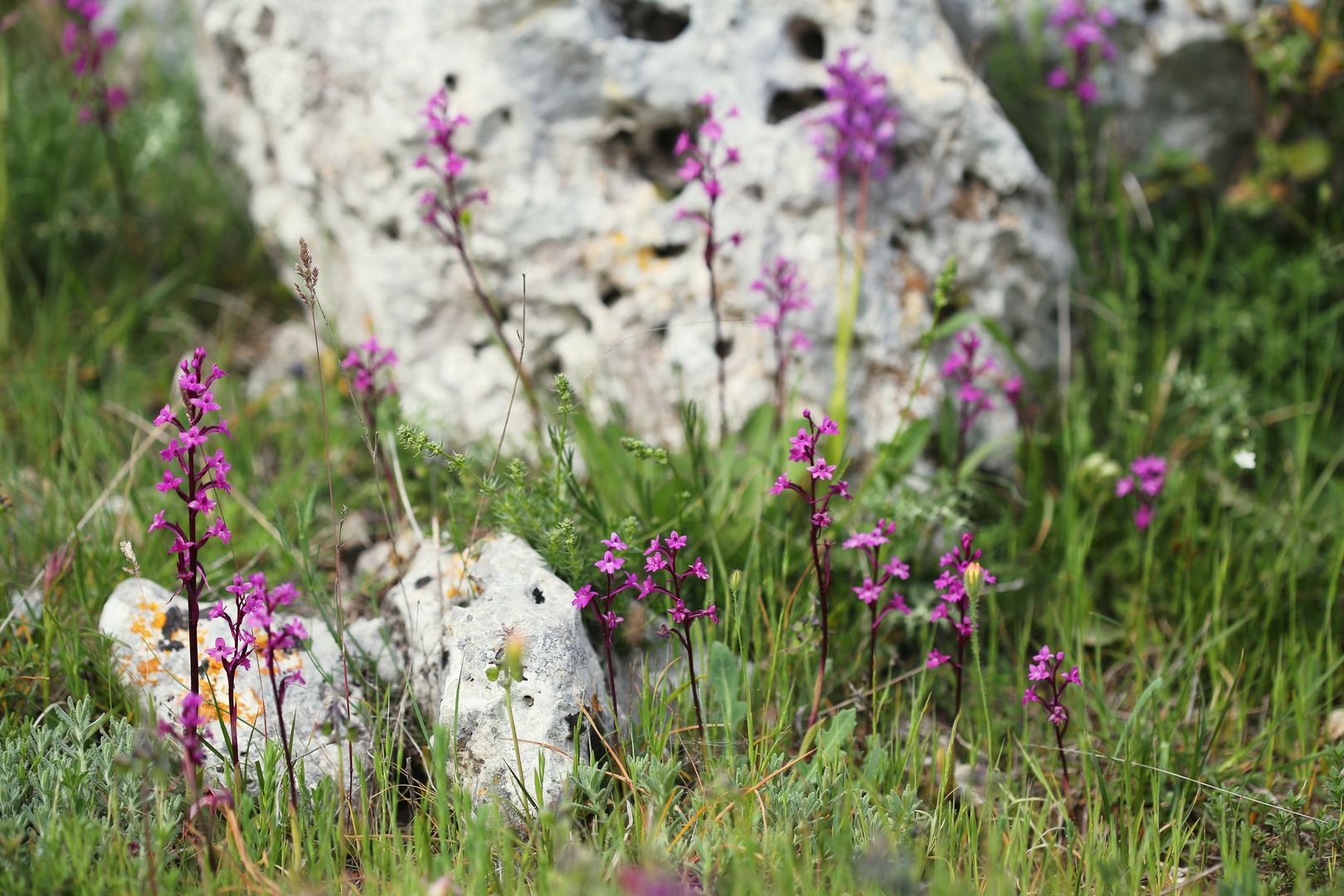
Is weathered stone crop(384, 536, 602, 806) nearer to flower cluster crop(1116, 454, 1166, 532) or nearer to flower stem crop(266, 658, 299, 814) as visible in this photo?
flower stem crop(266, 658, 299, 814)

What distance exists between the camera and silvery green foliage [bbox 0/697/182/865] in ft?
6.49

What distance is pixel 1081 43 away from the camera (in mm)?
3701

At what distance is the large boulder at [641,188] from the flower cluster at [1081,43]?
48 centimetres

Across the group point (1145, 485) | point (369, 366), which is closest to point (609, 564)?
point (369, 366)

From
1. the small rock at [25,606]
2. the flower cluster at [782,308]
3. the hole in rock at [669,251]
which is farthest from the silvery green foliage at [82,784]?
the hole in rock at [669,251]

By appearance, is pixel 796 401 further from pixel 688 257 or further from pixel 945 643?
pixel 945 643

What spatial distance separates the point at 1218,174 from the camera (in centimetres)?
427

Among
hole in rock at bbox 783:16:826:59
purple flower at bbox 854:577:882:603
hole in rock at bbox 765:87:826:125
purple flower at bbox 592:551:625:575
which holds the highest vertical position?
hole in rock at bbox 783:16:826:59

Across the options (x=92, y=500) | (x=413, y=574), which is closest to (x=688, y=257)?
(x=413, y=574)

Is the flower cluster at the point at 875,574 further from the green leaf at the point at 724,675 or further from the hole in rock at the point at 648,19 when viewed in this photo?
the hole in rock at the point at 648,19

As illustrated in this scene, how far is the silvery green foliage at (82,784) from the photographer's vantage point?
6.49 feet

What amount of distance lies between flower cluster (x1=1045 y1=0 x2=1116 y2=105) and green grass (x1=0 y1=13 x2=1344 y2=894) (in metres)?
0.47

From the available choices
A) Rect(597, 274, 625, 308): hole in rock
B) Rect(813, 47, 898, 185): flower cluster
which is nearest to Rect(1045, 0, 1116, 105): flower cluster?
Rect(813, 47, 898, 185): flower cluster

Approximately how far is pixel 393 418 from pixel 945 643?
5.81ft
